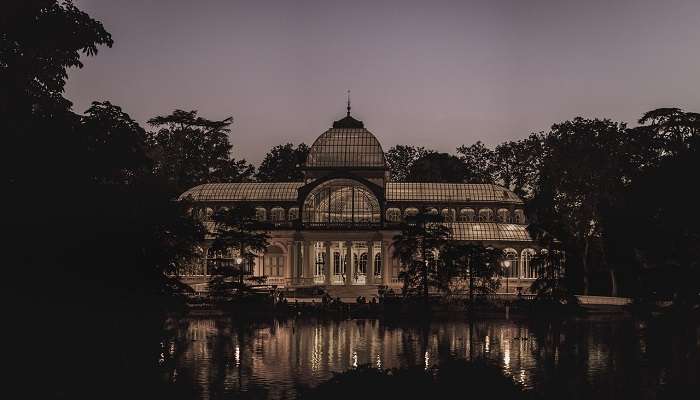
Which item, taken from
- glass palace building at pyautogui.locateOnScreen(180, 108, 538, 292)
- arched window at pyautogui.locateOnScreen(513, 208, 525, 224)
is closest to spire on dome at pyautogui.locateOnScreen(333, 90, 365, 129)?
glass palace building at pyautogui.locateOnScreen(180, 108, 538, 292)

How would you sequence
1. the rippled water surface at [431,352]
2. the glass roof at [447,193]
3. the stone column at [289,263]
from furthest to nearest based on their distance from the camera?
the glass roof at [447,193], the stone column at [289,263], the rippled water surface at [431,352]

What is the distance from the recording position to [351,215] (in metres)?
81.2

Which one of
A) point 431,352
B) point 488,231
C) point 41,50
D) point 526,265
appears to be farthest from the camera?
point 488,231

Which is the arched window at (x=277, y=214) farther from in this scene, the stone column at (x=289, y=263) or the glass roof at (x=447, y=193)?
the glass roof at (x=447, y=193)

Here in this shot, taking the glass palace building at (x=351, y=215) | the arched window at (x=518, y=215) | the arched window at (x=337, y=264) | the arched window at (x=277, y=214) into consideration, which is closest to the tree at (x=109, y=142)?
the glass palace building at (x=351, y=215)

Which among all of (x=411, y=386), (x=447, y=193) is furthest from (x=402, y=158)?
(x=411, y=386)

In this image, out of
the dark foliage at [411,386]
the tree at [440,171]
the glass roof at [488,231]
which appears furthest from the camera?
the tree at [440,171]

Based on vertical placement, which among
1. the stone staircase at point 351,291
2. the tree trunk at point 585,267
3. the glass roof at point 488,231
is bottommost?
the stone staircase at point 351,291

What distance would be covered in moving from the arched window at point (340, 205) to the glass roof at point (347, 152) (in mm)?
3883

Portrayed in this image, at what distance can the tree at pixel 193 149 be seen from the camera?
108m

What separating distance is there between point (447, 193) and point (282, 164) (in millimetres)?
40298

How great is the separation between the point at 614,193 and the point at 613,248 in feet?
15.1

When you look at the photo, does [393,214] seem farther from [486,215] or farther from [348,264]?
[348,264]

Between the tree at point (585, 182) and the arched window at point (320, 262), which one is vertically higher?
the tree at point (585, 182)
